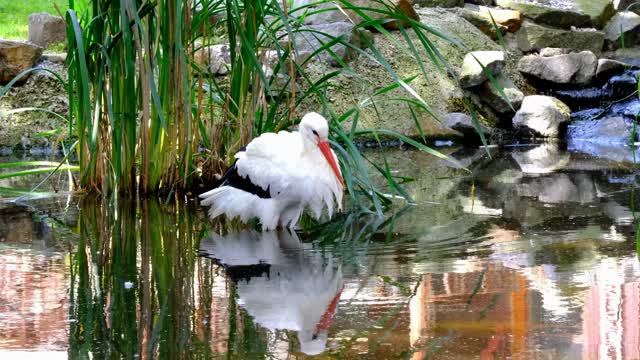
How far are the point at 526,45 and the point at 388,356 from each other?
33.8ft

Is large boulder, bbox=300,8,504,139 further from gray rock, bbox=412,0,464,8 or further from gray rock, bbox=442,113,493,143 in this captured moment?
gray rock, bbox=412,0,464,8

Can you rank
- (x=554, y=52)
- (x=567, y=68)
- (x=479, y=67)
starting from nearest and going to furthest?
1. (x=479, y=67)
2. (x=567, y=68)
3. (x=554, y=52)

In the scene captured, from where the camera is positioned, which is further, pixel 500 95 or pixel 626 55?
pixel 626 55

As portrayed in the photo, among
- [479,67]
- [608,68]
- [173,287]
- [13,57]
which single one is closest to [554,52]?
[608,68]

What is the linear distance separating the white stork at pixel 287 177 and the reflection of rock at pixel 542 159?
3002mm

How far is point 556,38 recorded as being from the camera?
12688 millimetres

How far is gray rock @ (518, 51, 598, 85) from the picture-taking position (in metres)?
11.7

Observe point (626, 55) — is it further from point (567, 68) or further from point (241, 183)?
point (241, 183)

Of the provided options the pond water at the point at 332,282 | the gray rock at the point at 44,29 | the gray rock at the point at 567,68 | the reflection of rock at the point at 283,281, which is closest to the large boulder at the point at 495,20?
the gray rock at the point at 567,68

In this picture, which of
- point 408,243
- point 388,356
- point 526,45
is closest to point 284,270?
point 408,243

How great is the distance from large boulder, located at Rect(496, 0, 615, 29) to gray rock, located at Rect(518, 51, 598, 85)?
1.27 metres

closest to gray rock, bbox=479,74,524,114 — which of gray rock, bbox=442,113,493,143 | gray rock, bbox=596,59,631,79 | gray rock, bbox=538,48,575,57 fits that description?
gray rock, bbox=442,113,493,143

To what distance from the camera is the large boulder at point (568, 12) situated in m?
13.0

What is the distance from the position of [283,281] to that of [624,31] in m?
10.1
